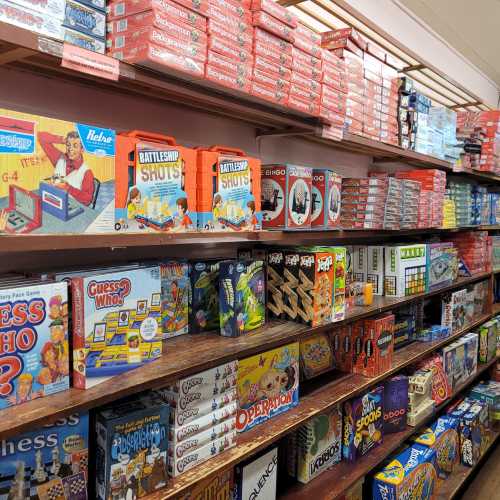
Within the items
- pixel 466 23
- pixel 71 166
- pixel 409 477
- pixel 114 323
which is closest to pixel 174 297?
pixel 114 323

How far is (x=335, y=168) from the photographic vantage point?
281 cm

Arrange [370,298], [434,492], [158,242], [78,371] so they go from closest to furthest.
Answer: [78,371], [158,242], [370,298], [434,492]

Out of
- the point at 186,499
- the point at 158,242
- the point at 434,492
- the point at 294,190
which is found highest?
the point at 294,190

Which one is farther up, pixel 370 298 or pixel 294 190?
pixel 294 190

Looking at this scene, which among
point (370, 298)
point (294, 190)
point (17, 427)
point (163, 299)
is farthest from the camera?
point (370, 298)

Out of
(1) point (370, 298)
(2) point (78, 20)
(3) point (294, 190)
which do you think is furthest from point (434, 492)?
(2) point (78, 20)

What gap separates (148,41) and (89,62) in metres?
0.18

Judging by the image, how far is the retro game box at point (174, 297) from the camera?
158cm

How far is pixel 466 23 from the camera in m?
3.63

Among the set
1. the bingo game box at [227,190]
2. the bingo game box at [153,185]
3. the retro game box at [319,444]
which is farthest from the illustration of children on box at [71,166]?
the retro game box at [319,444]

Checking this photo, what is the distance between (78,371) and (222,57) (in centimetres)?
100

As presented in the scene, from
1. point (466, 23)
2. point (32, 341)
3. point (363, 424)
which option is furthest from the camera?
point (466, 23)

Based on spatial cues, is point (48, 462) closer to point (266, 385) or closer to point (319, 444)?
point (266, 385)

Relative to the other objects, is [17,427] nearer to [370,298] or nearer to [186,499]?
[186,499]
